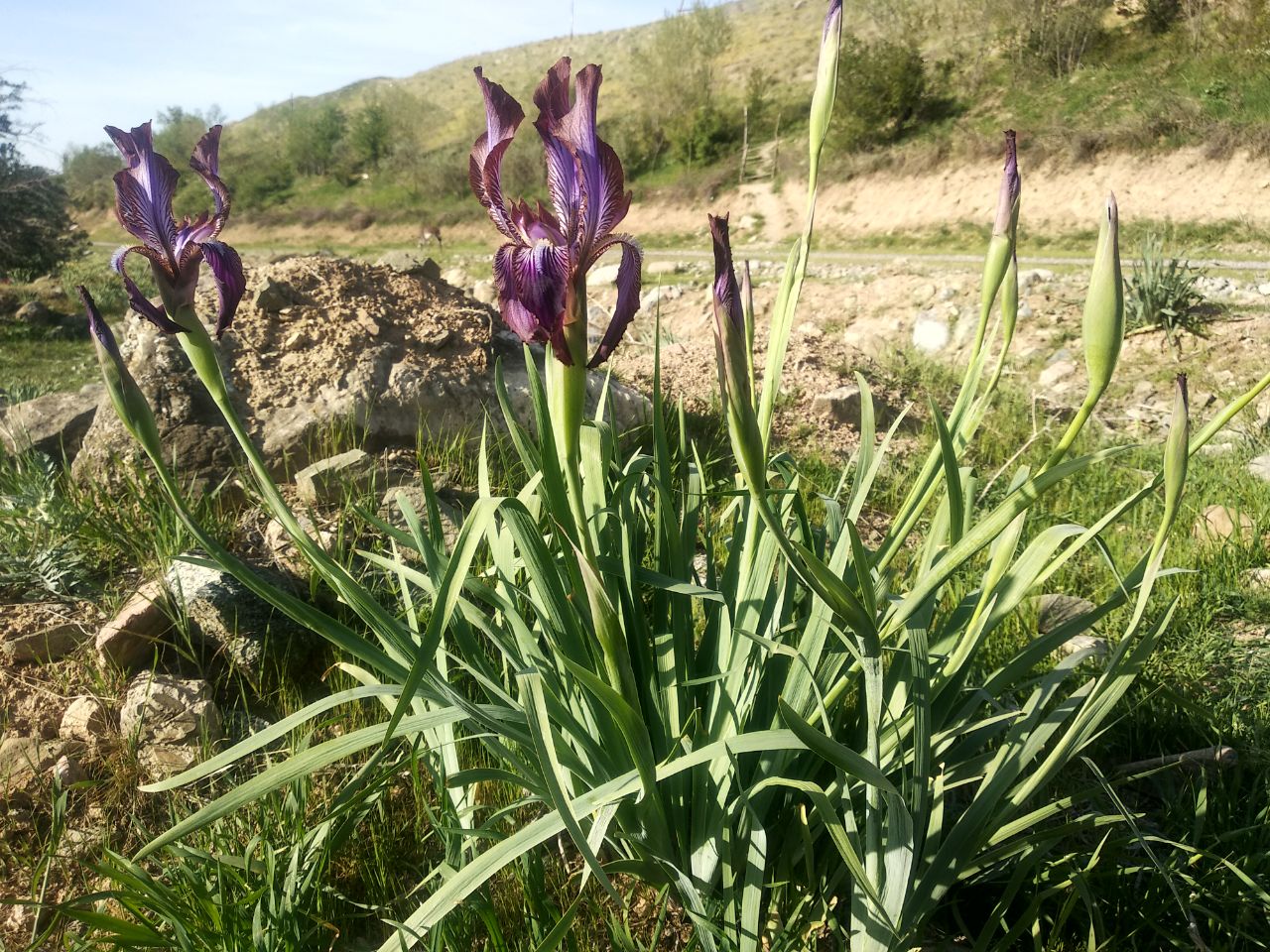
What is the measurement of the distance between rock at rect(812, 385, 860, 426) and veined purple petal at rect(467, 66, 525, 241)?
3.19 metres

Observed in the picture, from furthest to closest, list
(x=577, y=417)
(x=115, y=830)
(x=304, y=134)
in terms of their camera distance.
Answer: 1. (x=304, y=134)
2. (x=115, y=830)
3. (x=577, y=417)

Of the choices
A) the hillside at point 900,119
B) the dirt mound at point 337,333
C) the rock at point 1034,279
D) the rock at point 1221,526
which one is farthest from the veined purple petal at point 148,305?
the hillside at point 900,119

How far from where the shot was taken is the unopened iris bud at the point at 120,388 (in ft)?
3.75

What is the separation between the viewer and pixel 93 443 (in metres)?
2.90

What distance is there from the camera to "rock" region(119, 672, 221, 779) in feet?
6.41

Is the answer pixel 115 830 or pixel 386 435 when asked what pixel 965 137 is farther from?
pixel 115 830

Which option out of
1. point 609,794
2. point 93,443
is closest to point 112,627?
point 93,443

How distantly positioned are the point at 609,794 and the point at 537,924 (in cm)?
34

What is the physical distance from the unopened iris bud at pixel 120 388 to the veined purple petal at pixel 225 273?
156mm

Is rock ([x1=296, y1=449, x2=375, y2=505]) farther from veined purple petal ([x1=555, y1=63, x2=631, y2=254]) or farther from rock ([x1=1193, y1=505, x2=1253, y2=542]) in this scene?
rock ([x1=1193, y1=505, x2=1253, y2=542])

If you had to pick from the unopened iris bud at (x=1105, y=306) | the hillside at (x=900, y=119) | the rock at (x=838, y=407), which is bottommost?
the rock at (x=838, y=407)

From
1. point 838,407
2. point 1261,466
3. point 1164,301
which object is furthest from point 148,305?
point 1164,301

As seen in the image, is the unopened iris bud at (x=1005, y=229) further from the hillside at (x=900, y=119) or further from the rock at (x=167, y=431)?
the hillside at (x=900, y=119)

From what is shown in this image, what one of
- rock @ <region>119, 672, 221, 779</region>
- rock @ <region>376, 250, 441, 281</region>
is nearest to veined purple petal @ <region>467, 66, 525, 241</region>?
rock @ <region>119, 672, 221, 779</region>
